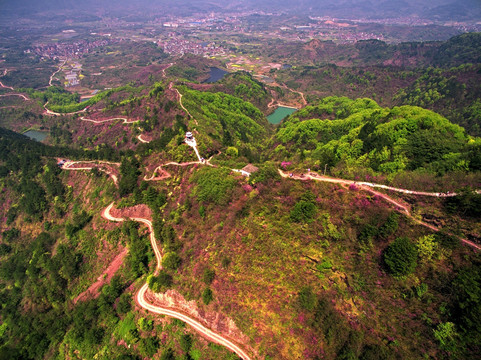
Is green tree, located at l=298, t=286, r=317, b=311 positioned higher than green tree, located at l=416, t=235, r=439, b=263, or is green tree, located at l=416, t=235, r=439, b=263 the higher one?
green tree, located at l=416, t=235, r=439, b=263

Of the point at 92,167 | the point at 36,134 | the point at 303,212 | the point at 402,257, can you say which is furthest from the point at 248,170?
the point at 36,134

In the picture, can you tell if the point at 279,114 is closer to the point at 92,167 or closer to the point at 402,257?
the point at 92,167

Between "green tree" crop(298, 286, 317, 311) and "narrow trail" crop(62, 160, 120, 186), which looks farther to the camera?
"narrow trail" crop(62, 160, 120, 186)

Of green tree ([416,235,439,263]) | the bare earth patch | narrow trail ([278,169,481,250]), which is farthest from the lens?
the bare earth patch

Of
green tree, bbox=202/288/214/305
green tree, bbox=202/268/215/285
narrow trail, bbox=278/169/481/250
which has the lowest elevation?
green tree, bbox=202/288/214/305

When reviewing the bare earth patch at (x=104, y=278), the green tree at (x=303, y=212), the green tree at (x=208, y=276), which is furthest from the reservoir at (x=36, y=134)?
the green tree at (x=303, y=212)

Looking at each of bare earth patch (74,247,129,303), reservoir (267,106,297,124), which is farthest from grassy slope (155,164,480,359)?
reservoir (267,106,297,124)

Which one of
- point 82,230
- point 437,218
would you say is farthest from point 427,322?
point 82,230

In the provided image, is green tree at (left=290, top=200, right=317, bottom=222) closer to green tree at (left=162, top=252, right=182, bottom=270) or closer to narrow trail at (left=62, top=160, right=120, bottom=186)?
green tree at (left=162, top=252, right=182, bottom=270)
